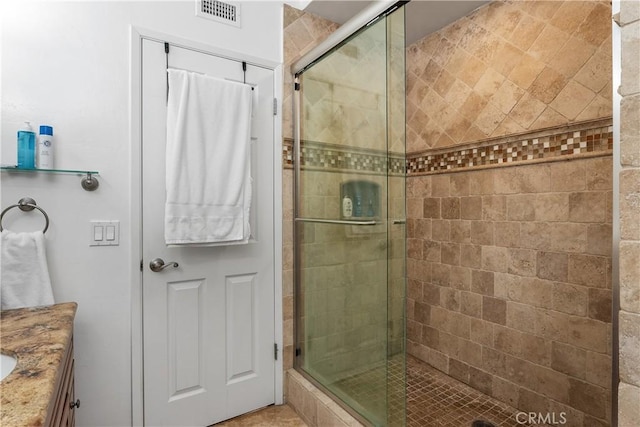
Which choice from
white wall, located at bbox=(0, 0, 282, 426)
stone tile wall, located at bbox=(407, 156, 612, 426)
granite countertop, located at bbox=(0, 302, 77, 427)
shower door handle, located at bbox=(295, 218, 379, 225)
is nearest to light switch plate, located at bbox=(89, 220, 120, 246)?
white wall, located at bbox=(0, 0, 282, 426)

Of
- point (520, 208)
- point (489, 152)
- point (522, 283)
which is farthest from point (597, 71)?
point (522, 283)

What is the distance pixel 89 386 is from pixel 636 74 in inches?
86.6

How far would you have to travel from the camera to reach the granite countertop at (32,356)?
0.67m

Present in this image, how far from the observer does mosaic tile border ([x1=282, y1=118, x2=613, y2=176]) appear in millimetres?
1671

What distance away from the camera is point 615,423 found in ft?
2.52

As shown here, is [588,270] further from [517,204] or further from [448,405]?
[448,405]

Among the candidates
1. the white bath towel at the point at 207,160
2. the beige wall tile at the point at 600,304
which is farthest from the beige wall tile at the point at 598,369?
the white bath towel at the point at 207,160

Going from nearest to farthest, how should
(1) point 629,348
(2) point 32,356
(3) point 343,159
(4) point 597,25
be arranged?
(1) point 629,348 → (2) point 32,356 → (4) point 597,25 → (3) point 343,159

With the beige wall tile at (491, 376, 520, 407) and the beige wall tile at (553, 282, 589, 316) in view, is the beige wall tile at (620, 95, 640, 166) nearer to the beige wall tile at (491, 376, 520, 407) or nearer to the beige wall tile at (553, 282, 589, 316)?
the beige wall tile at (553, 282, 589, 316)

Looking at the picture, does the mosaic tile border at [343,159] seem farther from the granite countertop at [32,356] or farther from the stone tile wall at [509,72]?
the granite countertop at [32,356]

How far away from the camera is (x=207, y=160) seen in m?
1.80

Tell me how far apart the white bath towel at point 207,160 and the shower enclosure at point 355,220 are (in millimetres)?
402
